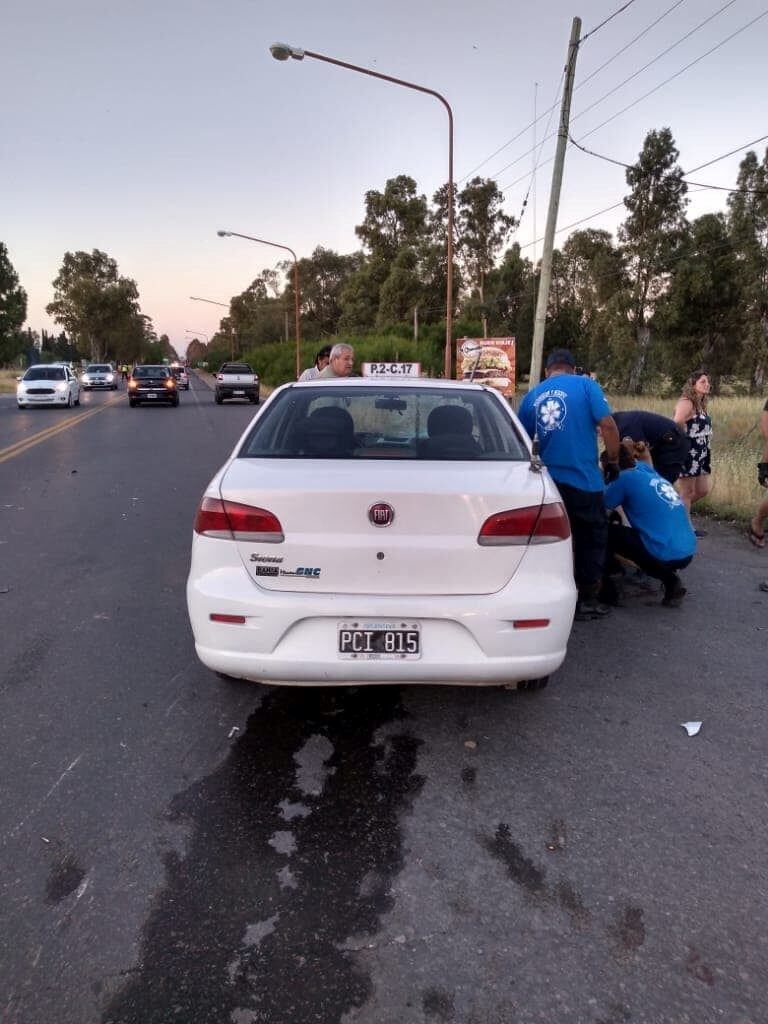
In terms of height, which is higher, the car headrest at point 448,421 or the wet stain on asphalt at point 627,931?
the car headrest at point 448,421

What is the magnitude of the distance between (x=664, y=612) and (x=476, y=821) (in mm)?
3044

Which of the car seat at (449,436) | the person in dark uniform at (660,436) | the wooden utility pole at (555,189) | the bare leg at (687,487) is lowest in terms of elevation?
the bare leg at (687,487)

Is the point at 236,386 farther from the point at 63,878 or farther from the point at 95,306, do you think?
the point at 95,306

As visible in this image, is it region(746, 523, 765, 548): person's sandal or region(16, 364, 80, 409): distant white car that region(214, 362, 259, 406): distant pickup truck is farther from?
region(746, 523, 765, 548): person's sandal

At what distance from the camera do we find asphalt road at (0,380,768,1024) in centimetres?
205

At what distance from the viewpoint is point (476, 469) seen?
134 inches

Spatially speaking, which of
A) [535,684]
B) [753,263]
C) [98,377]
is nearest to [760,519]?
[535,684]

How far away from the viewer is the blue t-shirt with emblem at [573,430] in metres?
4.80

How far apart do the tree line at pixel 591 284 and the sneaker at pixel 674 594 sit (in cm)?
3141

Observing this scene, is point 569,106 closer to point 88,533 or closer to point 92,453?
point 92,453

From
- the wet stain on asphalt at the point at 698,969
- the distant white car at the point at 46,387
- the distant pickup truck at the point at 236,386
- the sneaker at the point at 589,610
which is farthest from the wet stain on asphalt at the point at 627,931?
the distant pickup truck at the point at 236,386

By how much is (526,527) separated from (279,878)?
1601 mm

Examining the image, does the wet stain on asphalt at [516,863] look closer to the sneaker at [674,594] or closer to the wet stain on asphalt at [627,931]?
the wet stain on asphalt at [627,931]

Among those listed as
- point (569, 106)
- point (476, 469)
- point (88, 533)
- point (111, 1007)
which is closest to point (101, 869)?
point (111, 1007)
